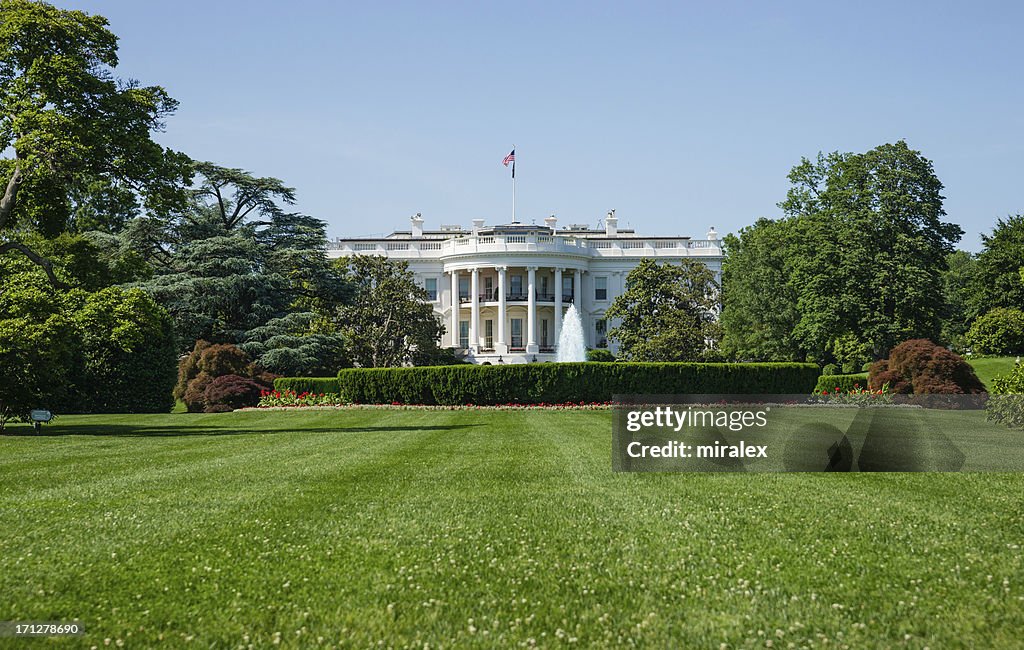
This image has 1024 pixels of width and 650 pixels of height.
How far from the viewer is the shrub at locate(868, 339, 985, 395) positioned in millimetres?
31516

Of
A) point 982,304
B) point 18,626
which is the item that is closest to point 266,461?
point 18,626

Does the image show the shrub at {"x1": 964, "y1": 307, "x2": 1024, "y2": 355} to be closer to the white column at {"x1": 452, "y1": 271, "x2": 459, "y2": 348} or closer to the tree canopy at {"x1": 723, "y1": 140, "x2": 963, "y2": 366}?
the tree canopy at {"x1": 723, "y1": 140, "x2": 963, "y2": 366}

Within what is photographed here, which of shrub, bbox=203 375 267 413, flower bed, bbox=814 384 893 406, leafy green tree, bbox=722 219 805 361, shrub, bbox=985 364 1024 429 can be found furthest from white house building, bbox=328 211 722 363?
shrub, bbox=985 364 1024 429

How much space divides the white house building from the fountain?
3.18 metres

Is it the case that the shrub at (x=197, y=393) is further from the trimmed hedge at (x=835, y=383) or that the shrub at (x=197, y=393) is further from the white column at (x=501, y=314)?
the white column at (x=501, y=314)

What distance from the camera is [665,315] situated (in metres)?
51.9

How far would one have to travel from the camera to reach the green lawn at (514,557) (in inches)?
241

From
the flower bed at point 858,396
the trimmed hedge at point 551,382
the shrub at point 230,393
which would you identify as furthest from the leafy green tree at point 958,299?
the shrub at point 230,393

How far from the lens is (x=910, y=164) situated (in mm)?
50500

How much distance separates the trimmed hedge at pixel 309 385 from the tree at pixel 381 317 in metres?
11.9

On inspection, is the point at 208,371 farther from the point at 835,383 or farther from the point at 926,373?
the point at 926,373

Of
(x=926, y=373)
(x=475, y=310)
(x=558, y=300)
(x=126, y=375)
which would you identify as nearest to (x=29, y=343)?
(x=126, y=375)

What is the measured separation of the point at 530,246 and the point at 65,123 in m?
57.6

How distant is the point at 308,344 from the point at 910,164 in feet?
107
